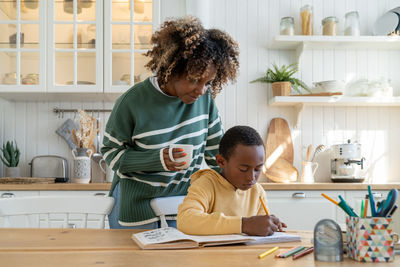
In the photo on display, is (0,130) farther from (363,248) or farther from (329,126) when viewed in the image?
(363,248)

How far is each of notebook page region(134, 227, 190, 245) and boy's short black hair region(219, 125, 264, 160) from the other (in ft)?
1.09

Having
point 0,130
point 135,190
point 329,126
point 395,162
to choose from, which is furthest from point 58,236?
point 395,162

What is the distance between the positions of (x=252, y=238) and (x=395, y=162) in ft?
9.35

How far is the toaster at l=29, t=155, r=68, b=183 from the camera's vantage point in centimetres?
354

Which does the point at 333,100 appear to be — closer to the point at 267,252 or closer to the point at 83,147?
the point at 83,147

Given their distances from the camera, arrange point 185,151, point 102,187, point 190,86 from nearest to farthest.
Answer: point 185,151 < point 190,86 < point 102,187

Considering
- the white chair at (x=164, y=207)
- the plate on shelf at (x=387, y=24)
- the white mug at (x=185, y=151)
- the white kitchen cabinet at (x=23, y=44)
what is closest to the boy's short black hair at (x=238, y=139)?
the white mug at (x=185, y=151)

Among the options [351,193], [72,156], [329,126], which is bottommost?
[351,193]

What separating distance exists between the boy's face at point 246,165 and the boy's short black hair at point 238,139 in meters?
0.01

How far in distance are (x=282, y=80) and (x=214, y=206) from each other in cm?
221

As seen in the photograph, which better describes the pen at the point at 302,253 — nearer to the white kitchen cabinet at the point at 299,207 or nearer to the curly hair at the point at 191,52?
the curly hair at the point at 191,52

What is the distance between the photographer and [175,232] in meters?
1.26

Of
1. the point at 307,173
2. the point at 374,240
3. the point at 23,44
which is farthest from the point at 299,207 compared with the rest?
the point at 23,44

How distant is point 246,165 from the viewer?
143 cm
